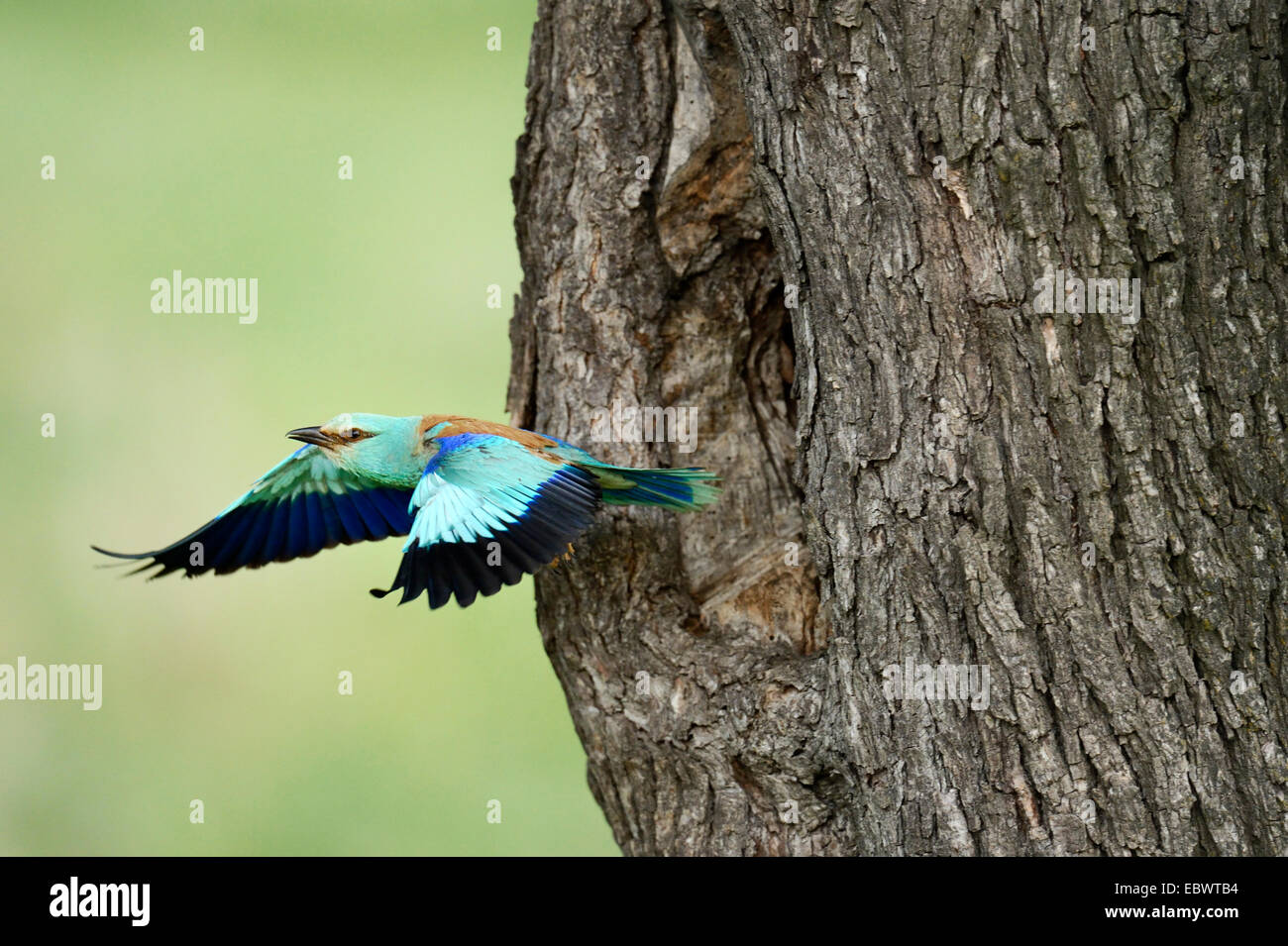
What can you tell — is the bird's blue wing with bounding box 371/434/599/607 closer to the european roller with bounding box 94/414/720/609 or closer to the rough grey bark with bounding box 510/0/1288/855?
the european roller with bounding box 94/414/720/609

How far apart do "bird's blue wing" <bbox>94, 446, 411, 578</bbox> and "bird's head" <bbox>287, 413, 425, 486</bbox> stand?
0.28 feet

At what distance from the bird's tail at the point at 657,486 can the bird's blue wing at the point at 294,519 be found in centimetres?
67

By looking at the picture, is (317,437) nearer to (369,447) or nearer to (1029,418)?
(369,447)

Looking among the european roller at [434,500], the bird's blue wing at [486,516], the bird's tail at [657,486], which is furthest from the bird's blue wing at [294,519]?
the bird's tail at [657,486]

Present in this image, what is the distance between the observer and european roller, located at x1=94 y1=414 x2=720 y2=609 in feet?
9.90

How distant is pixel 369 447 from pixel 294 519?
372 mm

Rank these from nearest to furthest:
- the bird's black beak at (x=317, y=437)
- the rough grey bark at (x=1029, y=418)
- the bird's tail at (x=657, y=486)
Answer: the rough grey bark at (x=1029, y=418) < the bird's tail at (x=657, y=486) < the bird's black beak at (x=317, y=437)

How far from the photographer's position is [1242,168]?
8.70ft

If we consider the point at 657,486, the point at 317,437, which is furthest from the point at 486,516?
the point at 317,437

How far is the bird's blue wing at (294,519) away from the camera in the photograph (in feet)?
11.9

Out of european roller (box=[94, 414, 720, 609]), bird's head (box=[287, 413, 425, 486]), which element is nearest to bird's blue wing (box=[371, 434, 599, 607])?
european roller (box=[94, 414, 720, 609])

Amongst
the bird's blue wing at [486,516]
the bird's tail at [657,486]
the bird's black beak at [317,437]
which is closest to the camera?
the bird's blue wing at [486,516]

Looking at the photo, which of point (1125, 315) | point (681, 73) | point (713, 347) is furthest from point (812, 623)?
point (681, 73)

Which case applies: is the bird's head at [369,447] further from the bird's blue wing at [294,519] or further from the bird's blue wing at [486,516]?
the bird's blue wing at [486,516]
